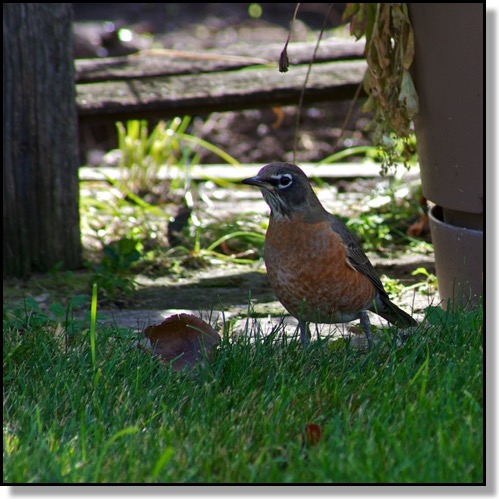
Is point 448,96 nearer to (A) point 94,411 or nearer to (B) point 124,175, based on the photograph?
(A) point 94,411

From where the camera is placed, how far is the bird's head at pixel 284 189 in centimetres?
401

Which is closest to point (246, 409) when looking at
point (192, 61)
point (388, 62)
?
point (388, 62)

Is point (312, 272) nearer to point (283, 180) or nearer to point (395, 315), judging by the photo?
point (283, 180)

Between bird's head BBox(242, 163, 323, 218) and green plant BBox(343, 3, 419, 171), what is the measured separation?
598 millimetres

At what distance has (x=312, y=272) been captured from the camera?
3.92 metres

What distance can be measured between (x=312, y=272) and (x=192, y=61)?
110 inches

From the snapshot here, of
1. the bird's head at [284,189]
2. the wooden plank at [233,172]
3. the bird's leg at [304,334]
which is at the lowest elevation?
the wooden plank at [233,172]

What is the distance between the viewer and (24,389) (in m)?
3.27

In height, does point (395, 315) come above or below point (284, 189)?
below

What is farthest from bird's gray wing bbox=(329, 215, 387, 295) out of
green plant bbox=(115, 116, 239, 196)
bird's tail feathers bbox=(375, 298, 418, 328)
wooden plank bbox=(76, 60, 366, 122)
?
green plant bbox=(115, 116, 239, 196)

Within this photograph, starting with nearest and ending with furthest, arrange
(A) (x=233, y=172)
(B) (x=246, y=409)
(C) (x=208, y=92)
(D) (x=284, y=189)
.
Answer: (B) (x=246, y=409) → (D) (x=284, y=189) → (C) (x=208, y=92) → (A) (x=233, y=172)

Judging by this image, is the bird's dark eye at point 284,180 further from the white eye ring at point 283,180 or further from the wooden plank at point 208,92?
the wooden plank at point 208,92

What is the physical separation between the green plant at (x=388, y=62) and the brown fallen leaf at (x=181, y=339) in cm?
139

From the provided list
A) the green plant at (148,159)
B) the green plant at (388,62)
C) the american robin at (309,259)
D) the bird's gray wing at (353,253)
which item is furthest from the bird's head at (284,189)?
the green plant at (148,159)
